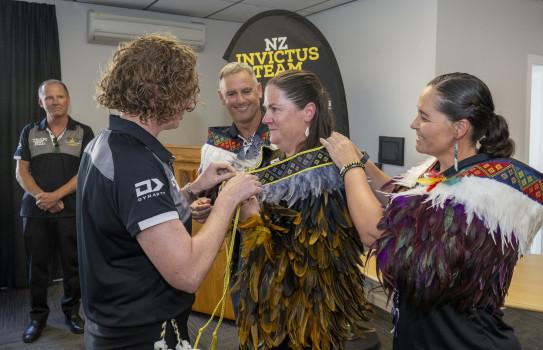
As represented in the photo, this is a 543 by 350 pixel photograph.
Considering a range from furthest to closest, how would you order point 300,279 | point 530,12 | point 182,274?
1. point 530,12
2. point 300,279
3. point 182,274

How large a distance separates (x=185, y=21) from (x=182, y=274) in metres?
4.81

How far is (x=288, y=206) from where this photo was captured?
5.84ft

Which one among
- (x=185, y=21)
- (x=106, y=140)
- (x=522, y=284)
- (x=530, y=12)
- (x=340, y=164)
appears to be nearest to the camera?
(x=106, y=140)

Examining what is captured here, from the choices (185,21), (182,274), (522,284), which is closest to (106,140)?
(182,274)

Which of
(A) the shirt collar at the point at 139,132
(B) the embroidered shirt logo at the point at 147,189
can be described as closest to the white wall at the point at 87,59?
(A) the shirt collar at the point at 139,132

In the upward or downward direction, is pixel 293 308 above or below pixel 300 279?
below

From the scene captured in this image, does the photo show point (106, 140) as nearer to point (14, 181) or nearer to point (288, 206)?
point (288, 206)

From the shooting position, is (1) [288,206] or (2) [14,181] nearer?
(1) [288,206]

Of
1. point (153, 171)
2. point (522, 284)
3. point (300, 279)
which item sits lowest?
point (522, 284)

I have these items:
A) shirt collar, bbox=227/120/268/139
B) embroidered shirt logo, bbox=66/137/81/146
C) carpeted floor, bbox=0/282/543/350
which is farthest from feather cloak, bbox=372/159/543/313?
embroidered shirt logo, bbox=66/137/81/146

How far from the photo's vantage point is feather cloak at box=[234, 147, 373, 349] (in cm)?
174

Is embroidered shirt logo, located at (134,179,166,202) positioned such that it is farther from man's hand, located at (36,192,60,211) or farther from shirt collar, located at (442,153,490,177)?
man's hand, located at (36,192,60,211)

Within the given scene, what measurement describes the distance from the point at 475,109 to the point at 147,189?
102 cm

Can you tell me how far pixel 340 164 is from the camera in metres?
1.65
